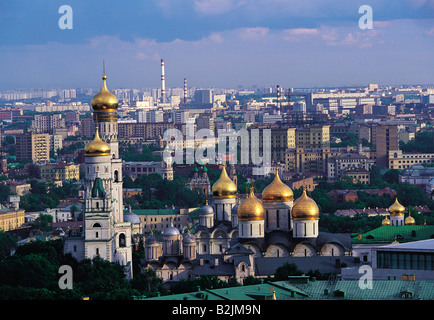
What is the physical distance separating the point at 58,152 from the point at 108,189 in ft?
165

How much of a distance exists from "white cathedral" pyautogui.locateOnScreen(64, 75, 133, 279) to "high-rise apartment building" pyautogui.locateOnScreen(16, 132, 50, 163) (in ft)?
140

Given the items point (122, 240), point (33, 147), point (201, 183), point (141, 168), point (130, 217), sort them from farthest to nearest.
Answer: point (33, 147), point (141, 168), point (201, 183), point (130, 217), point (122, 240)

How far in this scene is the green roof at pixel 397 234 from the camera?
85.9 feet

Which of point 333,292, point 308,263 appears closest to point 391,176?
point 308,263

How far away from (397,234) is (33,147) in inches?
1808

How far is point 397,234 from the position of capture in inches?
1048

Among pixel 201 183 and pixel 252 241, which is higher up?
pixel 201 183

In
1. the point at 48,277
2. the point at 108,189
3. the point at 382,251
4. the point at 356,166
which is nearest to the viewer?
the point at 382,251

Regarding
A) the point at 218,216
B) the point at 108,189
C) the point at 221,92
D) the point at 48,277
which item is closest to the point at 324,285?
the point at 48,277

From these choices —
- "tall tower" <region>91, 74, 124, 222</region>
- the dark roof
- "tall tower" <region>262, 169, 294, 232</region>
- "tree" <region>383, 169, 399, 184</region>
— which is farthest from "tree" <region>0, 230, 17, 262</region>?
"tree" <region>383, 169, 399, 184</region>

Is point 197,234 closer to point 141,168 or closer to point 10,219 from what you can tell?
point 10,219

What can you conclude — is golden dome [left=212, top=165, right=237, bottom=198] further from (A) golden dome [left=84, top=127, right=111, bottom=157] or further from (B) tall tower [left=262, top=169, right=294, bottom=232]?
(A) golden dome [left=84, top=127, right=111, bottom=157]

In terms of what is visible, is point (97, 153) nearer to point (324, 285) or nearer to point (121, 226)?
point (121, 226)

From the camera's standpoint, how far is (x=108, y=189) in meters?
25.8
